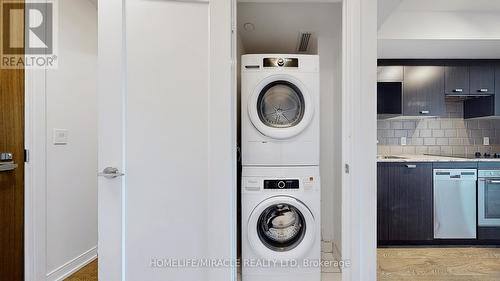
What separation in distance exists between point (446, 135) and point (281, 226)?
108 inches

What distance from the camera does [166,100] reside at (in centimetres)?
150

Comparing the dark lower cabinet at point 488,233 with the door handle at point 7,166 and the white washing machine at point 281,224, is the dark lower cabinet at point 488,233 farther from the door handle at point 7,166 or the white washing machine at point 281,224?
the door handle at point 7,166

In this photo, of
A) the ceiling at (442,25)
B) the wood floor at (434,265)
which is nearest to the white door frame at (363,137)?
the wood floor at (434,265)

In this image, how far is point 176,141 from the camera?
1.51 metres

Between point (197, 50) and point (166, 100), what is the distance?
34 centimetres

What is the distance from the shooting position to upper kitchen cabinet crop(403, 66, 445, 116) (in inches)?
121

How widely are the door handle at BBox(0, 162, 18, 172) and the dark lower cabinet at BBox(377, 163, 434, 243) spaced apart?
122 inches

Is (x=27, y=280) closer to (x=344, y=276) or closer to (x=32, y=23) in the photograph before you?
(x=32, y=23)

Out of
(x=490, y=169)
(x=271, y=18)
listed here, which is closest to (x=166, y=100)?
(x=271, y=18)

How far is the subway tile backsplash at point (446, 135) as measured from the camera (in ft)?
11.0

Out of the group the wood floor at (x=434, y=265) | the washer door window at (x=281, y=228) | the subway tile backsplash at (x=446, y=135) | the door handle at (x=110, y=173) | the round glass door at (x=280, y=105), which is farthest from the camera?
the subway tile backsplash at (x=446, y=135)

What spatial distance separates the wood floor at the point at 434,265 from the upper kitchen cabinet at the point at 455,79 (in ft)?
5.78

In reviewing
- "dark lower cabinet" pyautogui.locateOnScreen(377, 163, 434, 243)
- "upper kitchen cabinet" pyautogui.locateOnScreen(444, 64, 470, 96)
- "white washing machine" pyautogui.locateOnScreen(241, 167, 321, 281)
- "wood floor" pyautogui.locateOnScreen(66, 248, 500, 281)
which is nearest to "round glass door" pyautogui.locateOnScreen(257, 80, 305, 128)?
"white washing machine" pyautogui.locateOnScreen(241, 167, 321, 281)

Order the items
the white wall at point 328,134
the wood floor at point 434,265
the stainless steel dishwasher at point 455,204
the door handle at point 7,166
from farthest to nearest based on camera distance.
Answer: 1. the stainless steel dishwasher at point 455,204
2. the white wall at point 328,134
3. the wood floor at point 434,265
4. the door handle at point 7,166
